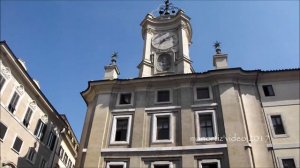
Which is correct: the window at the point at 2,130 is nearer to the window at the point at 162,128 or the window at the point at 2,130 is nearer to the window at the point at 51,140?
the window at the point at 51,140

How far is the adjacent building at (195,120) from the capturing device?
21.5 m

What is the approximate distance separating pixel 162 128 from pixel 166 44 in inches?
470

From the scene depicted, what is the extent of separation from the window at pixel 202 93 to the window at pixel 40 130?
16260 millimetres

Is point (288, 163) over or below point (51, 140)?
below

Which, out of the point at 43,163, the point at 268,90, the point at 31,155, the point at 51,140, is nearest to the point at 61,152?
the point at 51,140

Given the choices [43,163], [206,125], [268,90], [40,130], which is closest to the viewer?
[206,125]

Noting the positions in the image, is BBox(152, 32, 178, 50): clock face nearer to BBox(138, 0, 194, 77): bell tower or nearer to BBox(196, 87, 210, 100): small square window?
BBox(138, 0, 194, 77): bell tower

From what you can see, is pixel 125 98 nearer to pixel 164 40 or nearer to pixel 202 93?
pixel 202 93

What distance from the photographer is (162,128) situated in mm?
24141

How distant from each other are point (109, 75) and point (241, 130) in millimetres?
14162

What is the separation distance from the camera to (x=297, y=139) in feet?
71.5

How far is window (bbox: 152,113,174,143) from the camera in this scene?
23.3 metres

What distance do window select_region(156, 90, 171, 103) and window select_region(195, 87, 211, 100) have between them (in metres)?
2.58

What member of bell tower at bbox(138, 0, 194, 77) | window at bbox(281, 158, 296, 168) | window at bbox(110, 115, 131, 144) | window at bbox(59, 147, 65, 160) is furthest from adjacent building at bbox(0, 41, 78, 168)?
window at bbox(281, 158, 296, 168)
